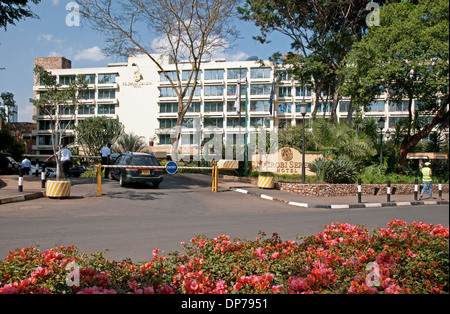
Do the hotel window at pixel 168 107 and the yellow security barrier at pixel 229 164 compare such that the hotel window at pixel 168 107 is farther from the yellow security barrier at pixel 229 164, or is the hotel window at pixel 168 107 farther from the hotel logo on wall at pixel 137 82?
the yellow security barrier at pixel 229 164

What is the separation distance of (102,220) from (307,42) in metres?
21.2

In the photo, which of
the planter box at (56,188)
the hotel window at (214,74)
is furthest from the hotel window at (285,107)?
the planter box at (56,188)

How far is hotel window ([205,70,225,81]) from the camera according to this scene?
2404 inches

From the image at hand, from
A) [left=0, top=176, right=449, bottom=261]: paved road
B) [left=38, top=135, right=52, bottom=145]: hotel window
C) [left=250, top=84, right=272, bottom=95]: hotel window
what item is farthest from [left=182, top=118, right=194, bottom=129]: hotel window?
[left=0, top=176, right=449, bottom=261]: paved road

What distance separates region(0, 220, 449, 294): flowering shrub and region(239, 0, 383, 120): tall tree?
63.2ft

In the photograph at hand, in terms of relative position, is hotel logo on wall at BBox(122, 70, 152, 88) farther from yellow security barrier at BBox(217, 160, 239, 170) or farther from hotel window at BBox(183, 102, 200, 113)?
yellow security barrier at BBox(217, 160, 239, 170)

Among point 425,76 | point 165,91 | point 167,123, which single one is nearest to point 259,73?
point 165,91

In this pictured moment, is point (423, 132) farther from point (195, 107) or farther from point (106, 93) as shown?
point (106, 93)

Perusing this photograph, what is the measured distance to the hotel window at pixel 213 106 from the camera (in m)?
60.5

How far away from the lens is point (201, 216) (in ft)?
35.3

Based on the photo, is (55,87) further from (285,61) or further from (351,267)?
(285,61)

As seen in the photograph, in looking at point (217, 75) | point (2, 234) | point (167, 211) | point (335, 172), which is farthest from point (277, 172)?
point (217, 75)

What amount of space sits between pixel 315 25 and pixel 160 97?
43607 mm

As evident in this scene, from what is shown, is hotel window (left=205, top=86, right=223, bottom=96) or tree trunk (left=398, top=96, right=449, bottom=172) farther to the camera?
hotel window (left=205, top=86, right=223, bottom=96)
